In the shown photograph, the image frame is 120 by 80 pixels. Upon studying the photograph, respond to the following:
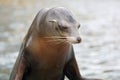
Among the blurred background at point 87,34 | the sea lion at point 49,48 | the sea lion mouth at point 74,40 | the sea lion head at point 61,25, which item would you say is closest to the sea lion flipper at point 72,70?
the sea lion at point 49,48

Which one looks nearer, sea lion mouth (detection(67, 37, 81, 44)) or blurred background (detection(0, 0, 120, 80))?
sea lion mouth (detection(67, 37, 81, 44))

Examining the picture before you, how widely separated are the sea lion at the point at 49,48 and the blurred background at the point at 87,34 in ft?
9.13

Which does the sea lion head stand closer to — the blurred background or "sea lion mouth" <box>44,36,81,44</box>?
"sea lion mouth" <box>44,36,81,44</box>

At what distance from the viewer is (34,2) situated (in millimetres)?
22328

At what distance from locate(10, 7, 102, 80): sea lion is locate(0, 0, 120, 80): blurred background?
278cm

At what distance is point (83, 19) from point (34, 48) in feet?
33.9

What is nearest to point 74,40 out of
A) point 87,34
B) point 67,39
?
point 67,39

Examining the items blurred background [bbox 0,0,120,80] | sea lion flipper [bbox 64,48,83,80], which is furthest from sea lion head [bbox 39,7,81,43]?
blurred background [bbox 0,0,120,80]

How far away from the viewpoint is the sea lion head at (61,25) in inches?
221

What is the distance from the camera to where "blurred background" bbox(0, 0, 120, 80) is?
1003 cm

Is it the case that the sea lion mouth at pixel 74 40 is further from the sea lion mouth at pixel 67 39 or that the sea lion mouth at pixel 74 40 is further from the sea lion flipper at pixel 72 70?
the sea lion flipper at pixel 72 70

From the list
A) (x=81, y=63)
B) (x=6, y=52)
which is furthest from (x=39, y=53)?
(x=6, y=52)

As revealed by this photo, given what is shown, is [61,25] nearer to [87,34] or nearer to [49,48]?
[49,48]

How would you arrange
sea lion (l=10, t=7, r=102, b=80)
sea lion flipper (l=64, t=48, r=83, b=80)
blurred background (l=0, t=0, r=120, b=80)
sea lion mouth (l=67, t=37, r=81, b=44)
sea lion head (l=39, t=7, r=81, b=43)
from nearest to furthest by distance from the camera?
sea lion mouth (l=67, t=37, r=81, b=44)
sea lion head (l=39, t=7, r=81, b=43)
sea lion (l=10, t=7, r=102, b=80)
sea lion flipper (l=64, t=48, r=83, b=80)
blurred background (l=0, t=0, r=120, b=80)
